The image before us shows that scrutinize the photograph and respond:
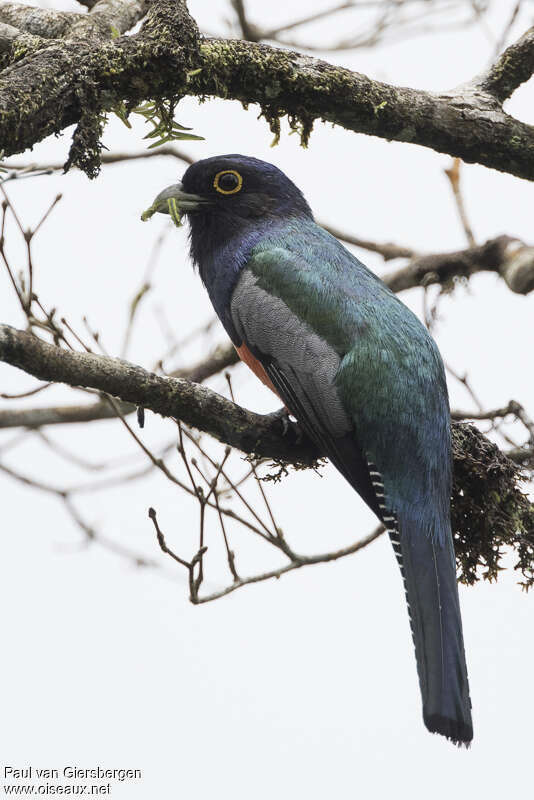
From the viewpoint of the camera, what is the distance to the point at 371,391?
4.06 m

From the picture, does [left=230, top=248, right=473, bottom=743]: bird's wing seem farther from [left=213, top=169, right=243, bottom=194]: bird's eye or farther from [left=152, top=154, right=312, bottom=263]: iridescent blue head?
[left=213, top=169, right=243, bottom=194]: bird's eye

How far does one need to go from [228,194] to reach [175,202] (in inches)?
11.0

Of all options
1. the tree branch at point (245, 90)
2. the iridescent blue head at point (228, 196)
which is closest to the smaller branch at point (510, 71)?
the tree branch at point (245, 90)

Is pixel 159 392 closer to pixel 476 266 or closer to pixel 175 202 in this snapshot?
pixel 175 202

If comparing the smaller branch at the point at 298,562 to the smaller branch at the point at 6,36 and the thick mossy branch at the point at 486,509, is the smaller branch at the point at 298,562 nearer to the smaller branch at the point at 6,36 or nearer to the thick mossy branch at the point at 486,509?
the thick mossy branch at the point at 486,509

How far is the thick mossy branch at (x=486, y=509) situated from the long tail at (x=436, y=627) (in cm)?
40

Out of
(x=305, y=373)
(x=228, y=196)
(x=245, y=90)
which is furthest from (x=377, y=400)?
(x=228, y=196)

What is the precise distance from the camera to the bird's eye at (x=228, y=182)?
4.99m

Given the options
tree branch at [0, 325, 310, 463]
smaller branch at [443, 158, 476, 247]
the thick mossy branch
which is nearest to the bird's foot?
tree branch at [0, 325, 310, 463]

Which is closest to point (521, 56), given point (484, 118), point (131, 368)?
point (484, 118)

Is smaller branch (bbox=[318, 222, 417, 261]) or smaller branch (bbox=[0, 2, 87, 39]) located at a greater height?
smaller branch (bbox=[318, 222, 417, 261])

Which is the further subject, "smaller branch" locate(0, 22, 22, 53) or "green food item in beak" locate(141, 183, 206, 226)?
"green food item in beak" locate(141, 183, 206, 226)

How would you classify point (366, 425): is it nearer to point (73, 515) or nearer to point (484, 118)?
point (484, 118)

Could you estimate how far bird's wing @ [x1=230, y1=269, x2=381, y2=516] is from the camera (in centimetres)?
405
